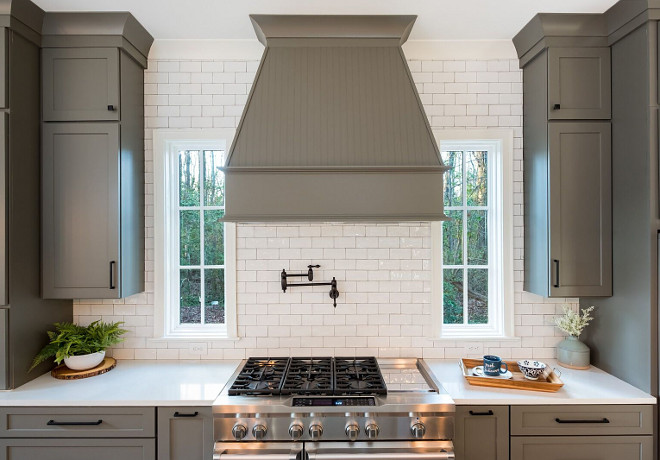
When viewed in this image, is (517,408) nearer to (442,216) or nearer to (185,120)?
(442,216)

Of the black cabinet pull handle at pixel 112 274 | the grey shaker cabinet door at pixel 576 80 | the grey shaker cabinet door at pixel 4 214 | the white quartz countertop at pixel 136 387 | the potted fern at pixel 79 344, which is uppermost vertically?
the grey shaker cabinet door at pixel 576 80

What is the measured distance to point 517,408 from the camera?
82.2 inches

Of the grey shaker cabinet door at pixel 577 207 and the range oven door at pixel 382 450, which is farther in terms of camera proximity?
the grey shaker cabinet door at pixel 577 207

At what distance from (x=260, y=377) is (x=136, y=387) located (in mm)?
687

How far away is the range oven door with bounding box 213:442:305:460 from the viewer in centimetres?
196

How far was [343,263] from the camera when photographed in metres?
2.73

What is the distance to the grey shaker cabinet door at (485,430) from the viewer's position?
209 centimetres

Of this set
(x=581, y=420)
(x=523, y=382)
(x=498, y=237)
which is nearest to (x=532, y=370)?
(x=523, y=382)

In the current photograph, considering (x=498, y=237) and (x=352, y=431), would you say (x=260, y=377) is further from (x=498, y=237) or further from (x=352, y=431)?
(x=498, y=237)

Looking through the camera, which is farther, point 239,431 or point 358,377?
point 358,377

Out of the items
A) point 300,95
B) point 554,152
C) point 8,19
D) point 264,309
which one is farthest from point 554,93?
point 8,19

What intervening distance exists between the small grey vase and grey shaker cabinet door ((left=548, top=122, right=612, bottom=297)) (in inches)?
15.1

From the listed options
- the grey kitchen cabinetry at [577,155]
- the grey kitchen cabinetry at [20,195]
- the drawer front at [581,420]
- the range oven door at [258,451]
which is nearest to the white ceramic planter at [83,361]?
the grey kitchen cabinetry at [20,195]

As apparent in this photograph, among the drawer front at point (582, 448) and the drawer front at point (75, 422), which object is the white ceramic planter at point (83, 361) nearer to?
the drawer front at point (75, 422)
